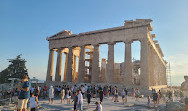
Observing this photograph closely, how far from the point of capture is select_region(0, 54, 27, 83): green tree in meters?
42.4

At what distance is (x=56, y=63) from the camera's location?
34938mm

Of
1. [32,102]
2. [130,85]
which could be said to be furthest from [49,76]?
[32,102]

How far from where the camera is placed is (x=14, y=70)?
43.5 meters

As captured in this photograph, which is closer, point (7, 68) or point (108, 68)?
point (108, 68)

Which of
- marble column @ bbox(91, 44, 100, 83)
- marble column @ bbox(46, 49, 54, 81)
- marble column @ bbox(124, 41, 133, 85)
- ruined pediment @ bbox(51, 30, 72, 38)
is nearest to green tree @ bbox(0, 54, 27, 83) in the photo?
marble column @ bbox(46, 49, 54, 81)

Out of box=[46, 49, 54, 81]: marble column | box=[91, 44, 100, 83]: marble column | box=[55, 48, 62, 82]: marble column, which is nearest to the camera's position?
box=[91, 44, 100, 83]: marble column

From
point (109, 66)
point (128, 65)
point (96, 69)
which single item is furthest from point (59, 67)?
point (128, 65)

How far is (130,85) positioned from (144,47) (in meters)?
6.83

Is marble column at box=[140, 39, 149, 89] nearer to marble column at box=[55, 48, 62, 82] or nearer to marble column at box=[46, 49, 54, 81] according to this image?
marble column at box=[55, 48, 62, 82]

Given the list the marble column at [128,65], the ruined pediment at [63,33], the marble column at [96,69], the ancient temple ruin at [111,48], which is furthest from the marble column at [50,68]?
the marble column at [128,65]

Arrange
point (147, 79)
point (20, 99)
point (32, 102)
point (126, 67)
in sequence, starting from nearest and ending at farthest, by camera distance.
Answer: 1. point (20, 99)
2. point (32, 102)
3. point (147, 79)
4. point (126, 67)

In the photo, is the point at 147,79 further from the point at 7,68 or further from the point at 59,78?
the point at 7,68

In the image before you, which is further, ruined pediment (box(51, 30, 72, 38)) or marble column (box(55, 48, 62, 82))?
ruined pediment (box(51, 30, 72, 38))

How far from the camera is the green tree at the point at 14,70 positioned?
42438 millimetres
